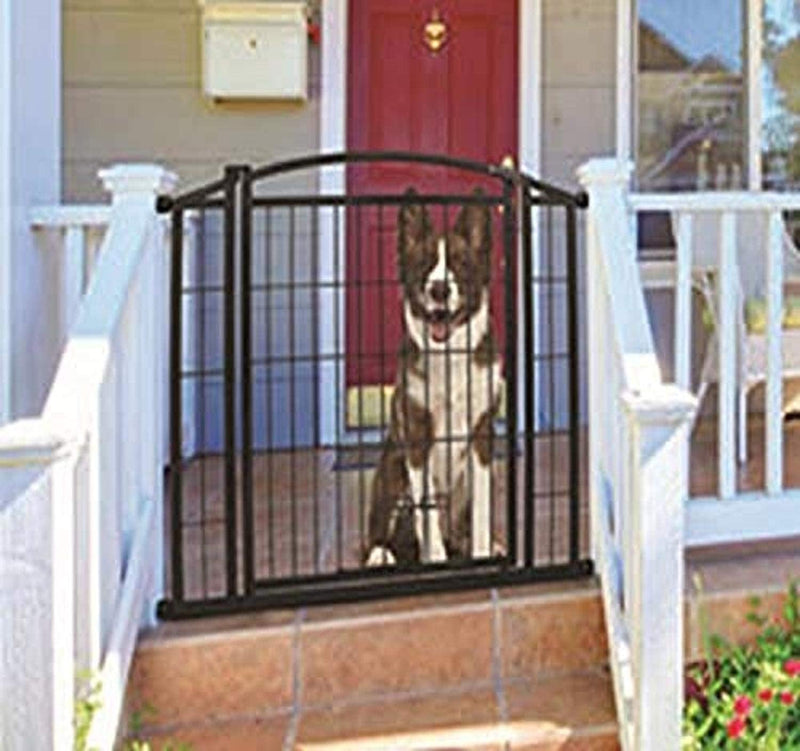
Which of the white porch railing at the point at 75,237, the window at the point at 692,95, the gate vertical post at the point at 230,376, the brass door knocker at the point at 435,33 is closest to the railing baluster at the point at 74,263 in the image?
the white porch railing at the point at 75,237

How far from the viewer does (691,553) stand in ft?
9.78

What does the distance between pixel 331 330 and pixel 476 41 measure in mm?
1410

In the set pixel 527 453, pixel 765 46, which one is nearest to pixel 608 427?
pixel 527 453

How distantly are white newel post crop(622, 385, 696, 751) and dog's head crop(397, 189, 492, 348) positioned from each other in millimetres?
732

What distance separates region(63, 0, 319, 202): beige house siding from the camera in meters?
4.42

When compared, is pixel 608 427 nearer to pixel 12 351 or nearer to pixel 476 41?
pixel 12 351

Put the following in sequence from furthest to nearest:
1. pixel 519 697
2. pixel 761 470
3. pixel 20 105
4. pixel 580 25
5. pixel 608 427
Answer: pixel 580 25 < pixel 761 470 < pixel 20 105 < pixel 608 427 < pixel 519 697

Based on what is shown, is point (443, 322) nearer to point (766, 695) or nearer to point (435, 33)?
point (766, 695)

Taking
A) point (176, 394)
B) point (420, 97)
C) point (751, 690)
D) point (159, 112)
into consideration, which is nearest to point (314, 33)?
point (420, 97)

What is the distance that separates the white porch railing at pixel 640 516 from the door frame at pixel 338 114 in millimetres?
1952

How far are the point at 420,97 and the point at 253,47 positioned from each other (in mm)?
755

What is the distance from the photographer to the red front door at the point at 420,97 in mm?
4586

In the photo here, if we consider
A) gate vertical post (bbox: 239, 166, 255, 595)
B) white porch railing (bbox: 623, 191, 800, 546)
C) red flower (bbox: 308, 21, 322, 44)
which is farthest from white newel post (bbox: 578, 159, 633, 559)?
red flower (bbox: 308, 21, 322, 44)

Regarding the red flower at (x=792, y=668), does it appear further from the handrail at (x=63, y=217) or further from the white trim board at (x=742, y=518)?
the handrail at (x=63, y=217)
